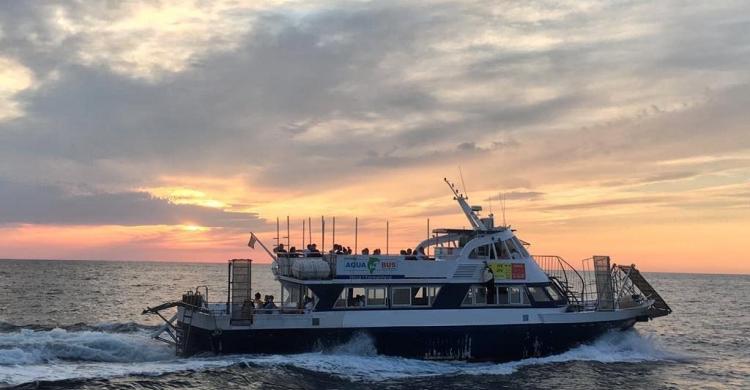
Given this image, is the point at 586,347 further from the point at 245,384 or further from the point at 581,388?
the point at 245,384

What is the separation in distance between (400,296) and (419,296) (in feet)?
2.27

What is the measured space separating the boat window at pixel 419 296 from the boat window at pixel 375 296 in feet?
3.57

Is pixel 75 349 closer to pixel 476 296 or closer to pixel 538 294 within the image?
pixel 476 296

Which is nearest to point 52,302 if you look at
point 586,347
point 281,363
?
point 281,363

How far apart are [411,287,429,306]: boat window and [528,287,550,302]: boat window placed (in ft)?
13.1

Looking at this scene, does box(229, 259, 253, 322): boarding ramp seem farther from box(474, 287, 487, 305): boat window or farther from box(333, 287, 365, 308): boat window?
box(474, 287, 487, 305): boat window

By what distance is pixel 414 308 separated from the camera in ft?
76.5

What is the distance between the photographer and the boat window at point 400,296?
23438mm

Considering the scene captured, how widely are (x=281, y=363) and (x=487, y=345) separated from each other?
7381 millimetres

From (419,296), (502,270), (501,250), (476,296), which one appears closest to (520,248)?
(501,250)

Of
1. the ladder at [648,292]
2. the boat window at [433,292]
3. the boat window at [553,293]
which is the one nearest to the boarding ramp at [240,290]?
the boat window at [433,292]

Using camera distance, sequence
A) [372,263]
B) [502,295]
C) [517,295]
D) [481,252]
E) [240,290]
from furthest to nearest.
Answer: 1. [481,252]
2. [517,295]
3. [502,295]
4. [372,263]
5. [240,290]

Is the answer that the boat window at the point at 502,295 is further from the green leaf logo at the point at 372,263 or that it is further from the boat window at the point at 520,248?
the green leaf logo at the point at 372,263

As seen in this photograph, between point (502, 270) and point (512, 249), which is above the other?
point (512, 249)
